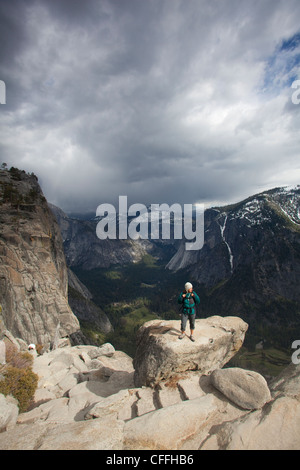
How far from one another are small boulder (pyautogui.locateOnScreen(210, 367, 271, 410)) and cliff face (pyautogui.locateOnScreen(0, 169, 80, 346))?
55903mm

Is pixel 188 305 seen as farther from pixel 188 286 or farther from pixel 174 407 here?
pixel 174 407

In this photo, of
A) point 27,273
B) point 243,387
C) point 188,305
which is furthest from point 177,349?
point 27,273

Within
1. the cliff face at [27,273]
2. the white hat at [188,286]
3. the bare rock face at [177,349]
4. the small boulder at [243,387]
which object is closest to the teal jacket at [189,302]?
the white hat at [188,286]

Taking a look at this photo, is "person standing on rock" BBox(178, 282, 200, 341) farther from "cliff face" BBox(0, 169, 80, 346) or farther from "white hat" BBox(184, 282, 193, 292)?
"cliff face" BBox(0, 169, 80, 346)

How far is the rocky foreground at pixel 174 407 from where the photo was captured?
360 inches

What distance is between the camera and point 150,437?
9.27 meters

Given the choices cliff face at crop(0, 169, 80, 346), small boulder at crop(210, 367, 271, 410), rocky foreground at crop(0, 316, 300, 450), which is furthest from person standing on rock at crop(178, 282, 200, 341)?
cliff face at crop(0, 169, 80, 346)

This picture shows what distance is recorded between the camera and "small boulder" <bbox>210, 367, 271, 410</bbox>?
11750mm

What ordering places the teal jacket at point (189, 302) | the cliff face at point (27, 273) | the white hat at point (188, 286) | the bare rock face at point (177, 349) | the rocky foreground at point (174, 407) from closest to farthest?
the rocky foreground at point (174, 407) < the bare rock face at point (177, 349) < the white hat at point (188, 286) < the teal jacket at point (189, 302) < the cliff face at point (27, 273)

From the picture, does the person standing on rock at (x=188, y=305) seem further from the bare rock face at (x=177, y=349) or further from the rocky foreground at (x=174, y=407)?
the rocky foreground at (x=174, y=407)

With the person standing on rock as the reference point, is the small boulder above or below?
below

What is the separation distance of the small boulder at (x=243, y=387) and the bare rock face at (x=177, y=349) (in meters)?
2.52

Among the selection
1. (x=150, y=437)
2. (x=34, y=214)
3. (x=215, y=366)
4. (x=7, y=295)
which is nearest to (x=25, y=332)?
(x=7, y=295)

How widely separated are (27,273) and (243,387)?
64.7 meters
